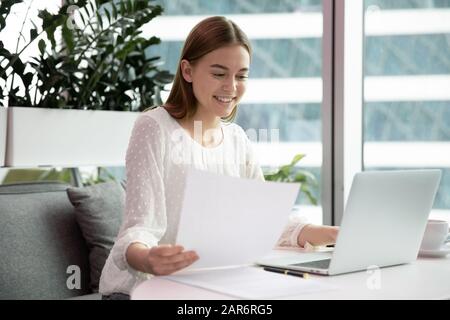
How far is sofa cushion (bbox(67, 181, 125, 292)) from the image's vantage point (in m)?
2.77

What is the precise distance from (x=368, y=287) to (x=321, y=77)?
2.30 meters

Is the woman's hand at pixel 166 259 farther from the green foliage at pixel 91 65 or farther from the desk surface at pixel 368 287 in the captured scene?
the green foliage at pixel 91 65

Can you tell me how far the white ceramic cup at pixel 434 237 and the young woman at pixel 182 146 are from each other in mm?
255

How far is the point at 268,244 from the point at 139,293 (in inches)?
12.4

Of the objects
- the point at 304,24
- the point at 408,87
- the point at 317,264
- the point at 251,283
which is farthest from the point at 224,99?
the point at 304,24

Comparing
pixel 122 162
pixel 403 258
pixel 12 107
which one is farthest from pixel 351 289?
pixel 122 162

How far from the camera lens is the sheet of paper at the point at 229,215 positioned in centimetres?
143

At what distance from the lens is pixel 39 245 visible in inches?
103

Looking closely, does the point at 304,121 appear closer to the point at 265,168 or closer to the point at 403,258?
the point at 265,168

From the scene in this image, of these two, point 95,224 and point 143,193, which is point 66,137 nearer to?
point 95,224

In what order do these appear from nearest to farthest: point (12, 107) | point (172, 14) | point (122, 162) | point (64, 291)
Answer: point (64, 291) < point (12, 107) < point (122, 162) < point (172, 14)

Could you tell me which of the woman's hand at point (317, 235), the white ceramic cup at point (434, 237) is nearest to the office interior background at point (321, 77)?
the white ceramic cup at point (434, 237)

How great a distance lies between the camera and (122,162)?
3.50m

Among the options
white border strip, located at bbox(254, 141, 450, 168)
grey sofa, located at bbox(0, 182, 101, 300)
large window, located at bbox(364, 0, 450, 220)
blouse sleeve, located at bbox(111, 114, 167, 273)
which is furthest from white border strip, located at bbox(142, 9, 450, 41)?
blouse sleeve, located at bbox(111, 114, 167, 273)
